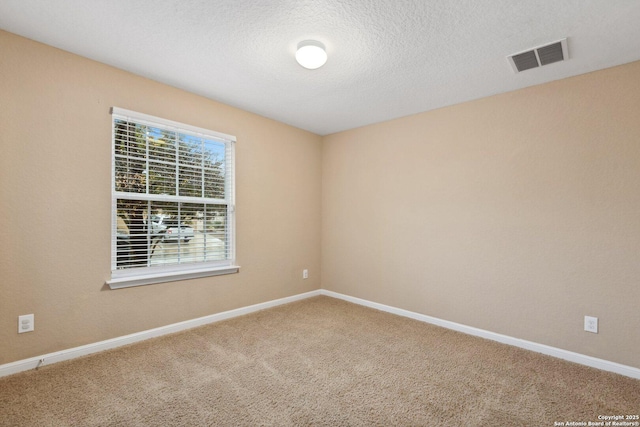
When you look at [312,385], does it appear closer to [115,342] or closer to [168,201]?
[115,342]

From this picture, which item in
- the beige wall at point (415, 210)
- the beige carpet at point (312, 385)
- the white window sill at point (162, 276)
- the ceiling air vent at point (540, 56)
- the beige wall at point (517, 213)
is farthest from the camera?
the white window sill at point (162, 276)

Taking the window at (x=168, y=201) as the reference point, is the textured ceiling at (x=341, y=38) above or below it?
above

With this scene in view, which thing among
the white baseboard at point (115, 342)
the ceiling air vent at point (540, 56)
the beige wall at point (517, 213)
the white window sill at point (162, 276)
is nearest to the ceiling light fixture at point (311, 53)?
the ceiling air vent at point (540, 56)

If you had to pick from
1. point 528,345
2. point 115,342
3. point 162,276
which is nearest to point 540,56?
point 528,345

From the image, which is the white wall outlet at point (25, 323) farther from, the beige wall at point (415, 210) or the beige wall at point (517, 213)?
the beige wall at point (517, 213)

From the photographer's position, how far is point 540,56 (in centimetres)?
227

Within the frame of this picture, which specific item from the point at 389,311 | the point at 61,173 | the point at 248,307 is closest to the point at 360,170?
the point at 389,311

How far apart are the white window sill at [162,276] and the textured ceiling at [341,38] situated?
1.87 meters

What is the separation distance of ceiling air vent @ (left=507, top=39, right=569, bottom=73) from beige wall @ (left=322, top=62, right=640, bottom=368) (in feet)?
1.43

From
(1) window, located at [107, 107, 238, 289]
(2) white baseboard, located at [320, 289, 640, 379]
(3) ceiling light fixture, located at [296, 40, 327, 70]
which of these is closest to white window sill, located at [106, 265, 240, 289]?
(1) window, located at [107, 107, 238, 289]

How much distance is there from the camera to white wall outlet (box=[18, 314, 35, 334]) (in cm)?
220

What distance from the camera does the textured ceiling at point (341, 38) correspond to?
183 centimetres

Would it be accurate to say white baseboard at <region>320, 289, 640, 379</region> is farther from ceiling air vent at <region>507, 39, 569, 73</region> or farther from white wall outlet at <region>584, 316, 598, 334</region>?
ceiling air vent at <region>507, 39, 569, 73</region>

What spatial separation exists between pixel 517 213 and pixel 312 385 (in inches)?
94.9
